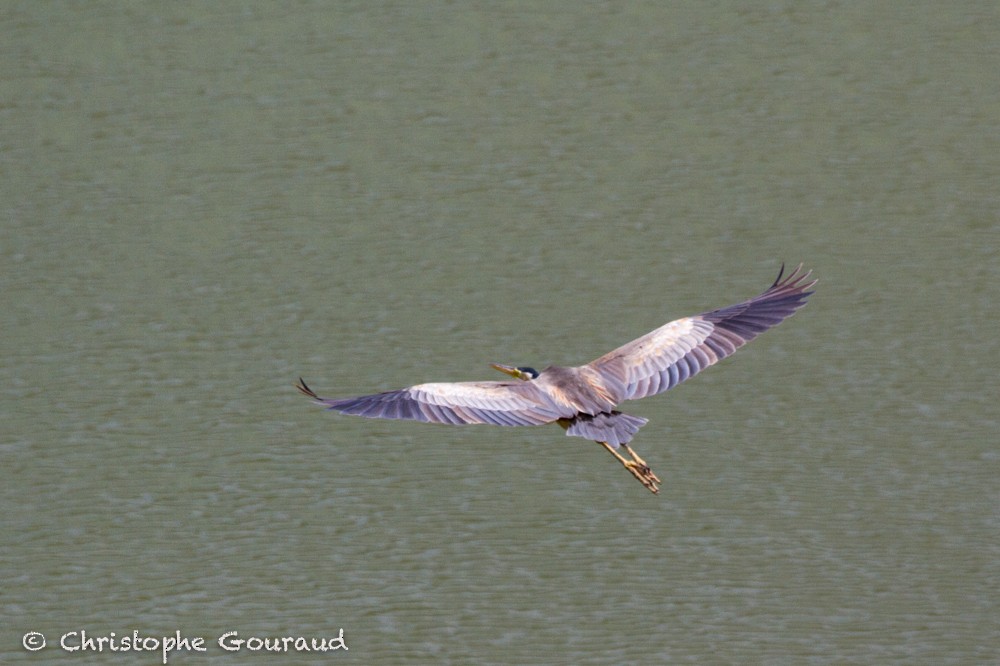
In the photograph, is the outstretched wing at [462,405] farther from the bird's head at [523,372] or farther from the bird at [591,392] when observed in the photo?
the bird's head at [523,372]

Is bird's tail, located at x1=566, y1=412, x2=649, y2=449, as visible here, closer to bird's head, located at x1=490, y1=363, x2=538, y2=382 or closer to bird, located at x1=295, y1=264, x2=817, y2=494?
bird, located at x1=295, y1=264, x2=817, y2=494

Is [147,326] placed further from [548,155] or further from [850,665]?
[850,665]

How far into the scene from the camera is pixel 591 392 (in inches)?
345

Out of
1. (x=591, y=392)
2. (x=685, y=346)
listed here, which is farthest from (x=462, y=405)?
(x=685, y=346)

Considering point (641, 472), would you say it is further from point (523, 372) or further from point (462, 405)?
point (462, 405)

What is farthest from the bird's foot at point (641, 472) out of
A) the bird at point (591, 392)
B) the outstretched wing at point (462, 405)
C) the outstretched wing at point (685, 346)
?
the outstretched wing at point (462, 405)

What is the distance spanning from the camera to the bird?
8.51 metres

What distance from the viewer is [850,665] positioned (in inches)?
373

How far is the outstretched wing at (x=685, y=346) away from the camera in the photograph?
912cm

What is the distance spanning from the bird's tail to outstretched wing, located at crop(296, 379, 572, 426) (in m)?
0.11

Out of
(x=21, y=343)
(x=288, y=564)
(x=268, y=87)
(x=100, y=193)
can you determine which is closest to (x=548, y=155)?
(x=268, y=87)

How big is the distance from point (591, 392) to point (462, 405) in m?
0.62

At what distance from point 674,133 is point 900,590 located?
20.3 ft

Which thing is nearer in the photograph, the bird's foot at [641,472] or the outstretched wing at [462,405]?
the outstretched wing at [462,405]
